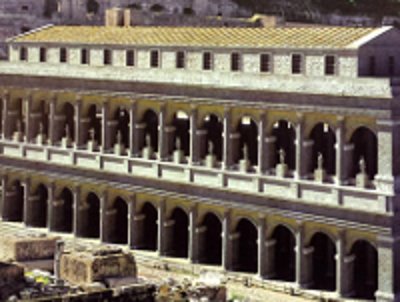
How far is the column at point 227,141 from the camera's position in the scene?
50531mm

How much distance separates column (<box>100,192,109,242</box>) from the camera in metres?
57.9

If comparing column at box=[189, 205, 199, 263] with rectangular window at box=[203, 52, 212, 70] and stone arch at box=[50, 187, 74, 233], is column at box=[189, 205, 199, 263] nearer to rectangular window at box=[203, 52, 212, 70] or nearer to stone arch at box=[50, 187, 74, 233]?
rectangular window at box=[203, 52, 212, 70]

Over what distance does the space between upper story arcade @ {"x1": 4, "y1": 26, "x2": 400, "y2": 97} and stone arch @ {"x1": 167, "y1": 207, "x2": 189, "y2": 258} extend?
8.70 meters

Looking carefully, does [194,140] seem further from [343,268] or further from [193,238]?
[343,268]

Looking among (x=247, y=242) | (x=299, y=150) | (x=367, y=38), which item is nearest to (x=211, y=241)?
(x=247, y=242)

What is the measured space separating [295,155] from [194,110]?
640 centimetres

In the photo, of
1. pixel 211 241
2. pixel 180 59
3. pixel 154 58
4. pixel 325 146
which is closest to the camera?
pixel 325 146

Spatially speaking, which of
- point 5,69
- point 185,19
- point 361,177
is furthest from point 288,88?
point 185,19

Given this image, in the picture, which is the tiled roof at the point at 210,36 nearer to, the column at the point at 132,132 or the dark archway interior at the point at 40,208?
the column at the point at 132,132

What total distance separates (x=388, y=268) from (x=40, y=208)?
2823 centimetres

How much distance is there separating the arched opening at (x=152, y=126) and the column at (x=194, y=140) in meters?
5.14

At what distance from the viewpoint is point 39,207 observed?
210 ft

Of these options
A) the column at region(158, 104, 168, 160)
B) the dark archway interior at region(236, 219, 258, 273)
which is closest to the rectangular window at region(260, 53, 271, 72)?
the column at region(158, 104, 168, 160)

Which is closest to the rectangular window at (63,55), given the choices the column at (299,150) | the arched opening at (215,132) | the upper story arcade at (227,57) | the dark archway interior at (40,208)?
the upper story arcade at (227,57)
